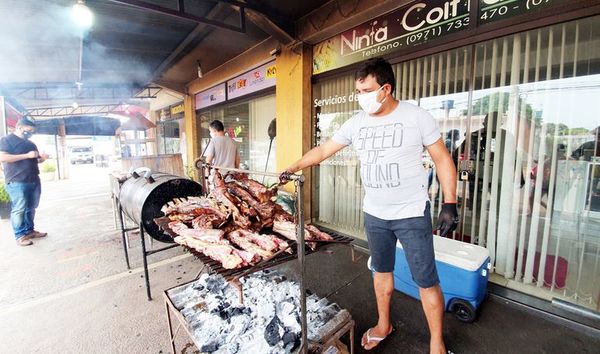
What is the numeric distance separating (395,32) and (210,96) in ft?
19.4

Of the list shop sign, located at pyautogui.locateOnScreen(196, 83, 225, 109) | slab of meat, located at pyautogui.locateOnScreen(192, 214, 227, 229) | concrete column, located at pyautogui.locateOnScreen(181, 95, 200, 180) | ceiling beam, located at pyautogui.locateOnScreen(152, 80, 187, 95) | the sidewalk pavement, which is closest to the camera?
slab of meat, located at pyautogui.locateOnScreen(192, 214, 227, 229)

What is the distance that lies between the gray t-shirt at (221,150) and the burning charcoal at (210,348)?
303 cm

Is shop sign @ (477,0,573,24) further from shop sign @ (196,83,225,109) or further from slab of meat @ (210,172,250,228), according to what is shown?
shop sign @ (196,83,225,109)

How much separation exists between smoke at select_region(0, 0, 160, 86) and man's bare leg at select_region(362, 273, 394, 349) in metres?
5.35

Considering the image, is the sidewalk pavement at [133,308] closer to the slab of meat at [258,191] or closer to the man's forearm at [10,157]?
the slab of meat at [258,191]

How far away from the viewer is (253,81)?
6031mm

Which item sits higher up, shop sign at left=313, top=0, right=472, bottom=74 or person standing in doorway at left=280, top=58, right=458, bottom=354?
shop sign at left=313, top=0, right=472, bottom=74

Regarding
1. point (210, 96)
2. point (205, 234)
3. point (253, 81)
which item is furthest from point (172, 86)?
point (205, 234)

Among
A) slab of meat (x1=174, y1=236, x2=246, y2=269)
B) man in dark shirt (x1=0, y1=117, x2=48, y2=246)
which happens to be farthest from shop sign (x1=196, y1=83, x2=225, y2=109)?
slab of meat (x1=174, y1=236, x2=246, y2=269)

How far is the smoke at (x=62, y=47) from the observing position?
4176mm

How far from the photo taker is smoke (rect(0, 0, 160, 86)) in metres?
4.18

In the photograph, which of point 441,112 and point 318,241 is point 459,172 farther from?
point 318,241

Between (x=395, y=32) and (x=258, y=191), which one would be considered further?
(x=395, y=32)

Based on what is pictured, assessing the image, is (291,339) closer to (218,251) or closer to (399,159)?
(218,251)
